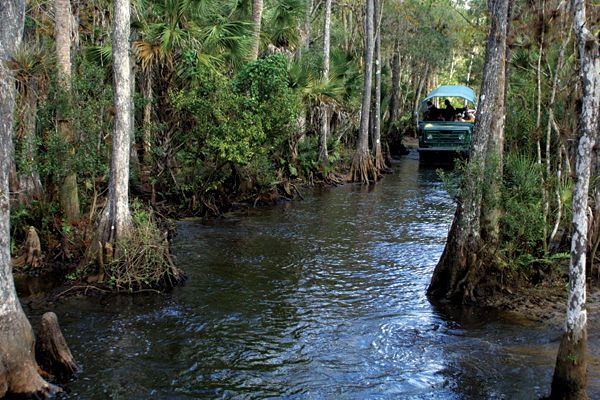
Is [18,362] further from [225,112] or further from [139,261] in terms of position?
[225,112]

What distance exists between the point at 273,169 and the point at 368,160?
6356mm

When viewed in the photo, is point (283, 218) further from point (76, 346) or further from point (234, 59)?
point (76, 346)

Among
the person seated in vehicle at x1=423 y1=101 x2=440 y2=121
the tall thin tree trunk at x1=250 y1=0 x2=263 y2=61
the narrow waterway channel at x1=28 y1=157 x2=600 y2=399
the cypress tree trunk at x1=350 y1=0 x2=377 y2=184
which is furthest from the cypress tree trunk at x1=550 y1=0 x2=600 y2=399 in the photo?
the person seated in vehicle at x1=423 y1=101 x2=440 y2=121

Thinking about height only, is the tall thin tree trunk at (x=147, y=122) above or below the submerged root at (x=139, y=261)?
above

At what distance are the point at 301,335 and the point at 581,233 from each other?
4.38m

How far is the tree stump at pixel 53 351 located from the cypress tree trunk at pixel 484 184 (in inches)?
236

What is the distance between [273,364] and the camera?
27.5 feet

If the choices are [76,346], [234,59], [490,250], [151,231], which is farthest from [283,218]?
[76,346]

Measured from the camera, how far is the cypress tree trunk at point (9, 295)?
6730 millimetres

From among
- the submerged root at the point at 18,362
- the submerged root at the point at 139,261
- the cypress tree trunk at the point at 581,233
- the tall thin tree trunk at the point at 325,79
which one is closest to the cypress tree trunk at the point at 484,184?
the cypress tree trunk at the point at 581,233

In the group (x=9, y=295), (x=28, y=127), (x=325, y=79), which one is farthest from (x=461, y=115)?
(x=9, y=295)

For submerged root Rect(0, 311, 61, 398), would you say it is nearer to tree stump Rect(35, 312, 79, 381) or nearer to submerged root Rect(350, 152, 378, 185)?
tree stump Rect(35, 312, 79, 381)

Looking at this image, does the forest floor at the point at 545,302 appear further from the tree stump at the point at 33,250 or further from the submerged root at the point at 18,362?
the tree stump at the point at 33,250

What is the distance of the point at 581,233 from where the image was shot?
645cm
